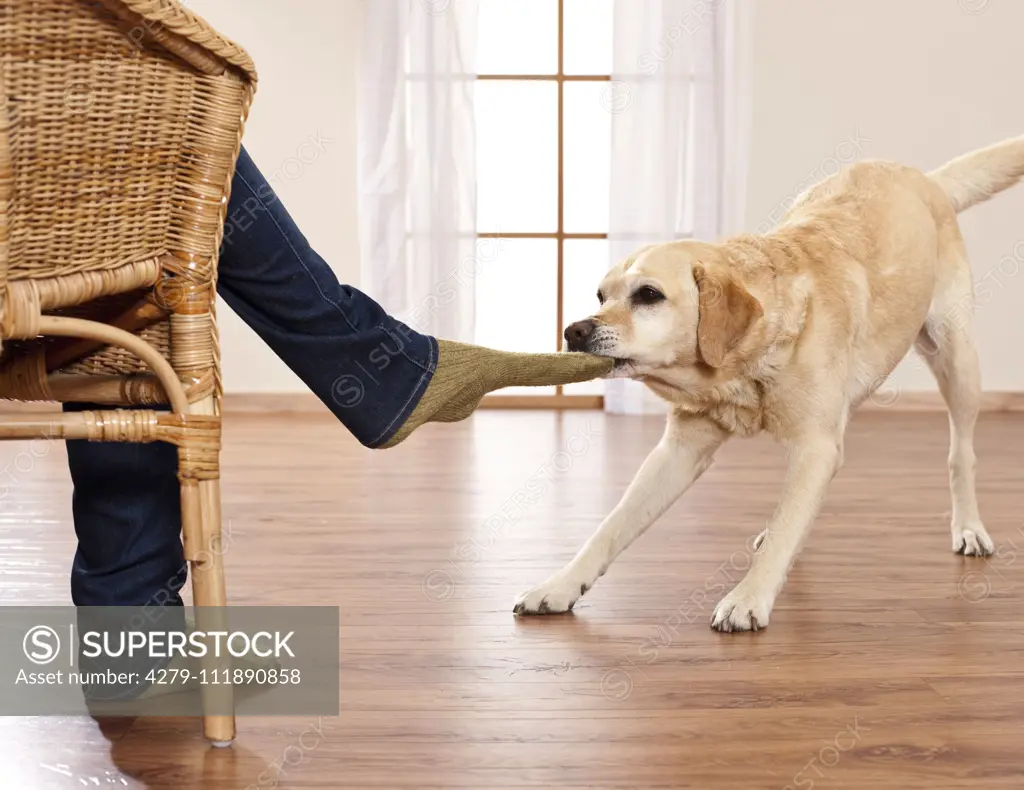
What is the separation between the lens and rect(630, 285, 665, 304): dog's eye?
1.75 metres

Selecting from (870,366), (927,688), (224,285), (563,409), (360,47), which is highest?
(360,47)

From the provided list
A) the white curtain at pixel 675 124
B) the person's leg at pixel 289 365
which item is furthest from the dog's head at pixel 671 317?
the white curtain at pixel 675 124

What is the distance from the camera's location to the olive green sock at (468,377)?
1.38 m

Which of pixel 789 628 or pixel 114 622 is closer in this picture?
pixel 114 622

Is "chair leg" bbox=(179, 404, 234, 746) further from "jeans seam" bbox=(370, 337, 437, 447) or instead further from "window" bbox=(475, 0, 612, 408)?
"window" bbox=(475, 0, 612, 408)

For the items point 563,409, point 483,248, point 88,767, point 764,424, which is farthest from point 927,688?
point 483,248

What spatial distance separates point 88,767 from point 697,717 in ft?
2.18

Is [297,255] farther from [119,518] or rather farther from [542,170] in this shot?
[542,170]

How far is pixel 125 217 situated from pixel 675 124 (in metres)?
3.52

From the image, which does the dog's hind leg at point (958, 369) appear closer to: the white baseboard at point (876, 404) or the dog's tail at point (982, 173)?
the dog's tail at point (982, 173)

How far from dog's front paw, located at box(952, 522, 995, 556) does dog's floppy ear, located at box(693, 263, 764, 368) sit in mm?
712

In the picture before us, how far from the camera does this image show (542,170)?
4.73 metres

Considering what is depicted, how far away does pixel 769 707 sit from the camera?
1.34 m

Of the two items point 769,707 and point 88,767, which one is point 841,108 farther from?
point 88,767
